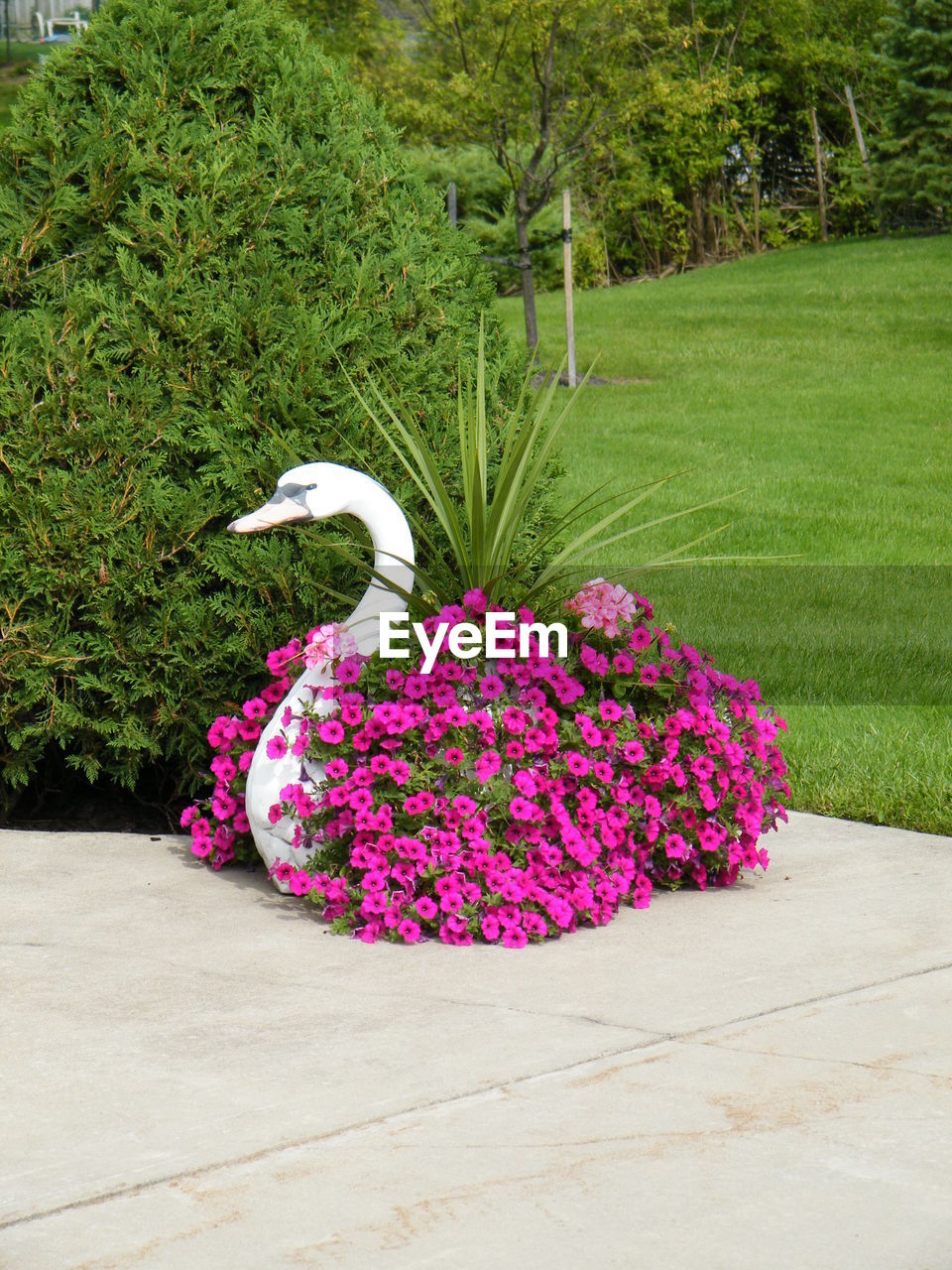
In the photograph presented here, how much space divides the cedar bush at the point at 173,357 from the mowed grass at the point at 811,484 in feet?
3.53

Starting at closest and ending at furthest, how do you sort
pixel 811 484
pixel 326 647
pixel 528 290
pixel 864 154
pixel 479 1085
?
1. pixel 479 1085
2. pixel 326 647
3. pixel 811 484
4. pixel 528 290
5. pixel 864 154

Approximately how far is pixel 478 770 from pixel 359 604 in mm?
651

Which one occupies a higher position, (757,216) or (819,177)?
(819,177)

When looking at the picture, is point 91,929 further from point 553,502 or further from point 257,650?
point 553,502

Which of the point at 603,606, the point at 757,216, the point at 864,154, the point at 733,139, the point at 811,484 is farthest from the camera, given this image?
the point at 733,139

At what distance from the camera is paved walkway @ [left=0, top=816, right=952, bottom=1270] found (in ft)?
7.50

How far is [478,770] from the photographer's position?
370 cm

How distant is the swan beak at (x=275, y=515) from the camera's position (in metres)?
3.96

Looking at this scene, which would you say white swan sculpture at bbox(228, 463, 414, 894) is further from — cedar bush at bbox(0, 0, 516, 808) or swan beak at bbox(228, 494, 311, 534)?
cedar bush at bbox(0, 0, 516, 808)

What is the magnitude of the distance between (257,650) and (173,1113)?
181cm

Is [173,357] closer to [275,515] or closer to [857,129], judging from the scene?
[275,515]

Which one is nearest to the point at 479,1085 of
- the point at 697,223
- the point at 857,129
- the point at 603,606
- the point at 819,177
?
the point at 603,606

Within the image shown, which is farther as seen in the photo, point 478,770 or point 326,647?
point 326,647

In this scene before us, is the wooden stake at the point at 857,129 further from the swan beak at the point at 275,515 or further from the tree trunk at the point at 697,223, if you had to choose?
the swan beak at the point at 275,515
